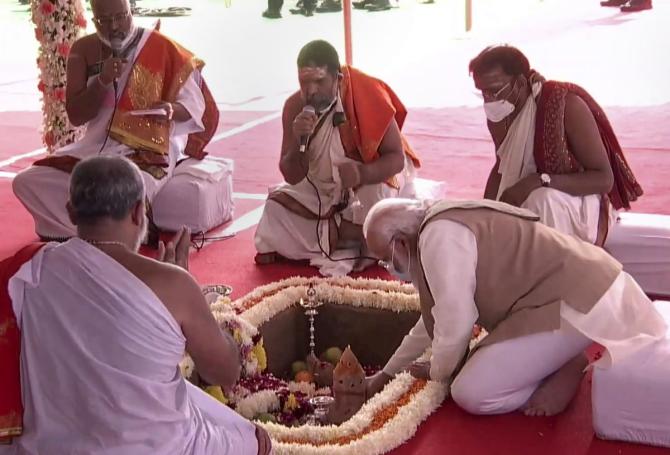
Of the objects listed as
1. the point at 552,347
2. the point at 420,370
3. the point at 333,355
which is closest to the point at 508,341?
the point at 552,347

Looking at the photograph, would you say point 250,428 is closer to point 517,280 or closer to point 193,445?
point 193,445

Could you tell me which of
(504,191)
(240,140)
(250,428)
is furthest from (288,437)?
(240,140)

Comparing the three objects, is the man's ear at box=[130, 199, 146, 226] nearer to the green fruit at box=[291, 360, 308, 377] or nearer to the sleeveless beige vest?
the sleeveless beige vest

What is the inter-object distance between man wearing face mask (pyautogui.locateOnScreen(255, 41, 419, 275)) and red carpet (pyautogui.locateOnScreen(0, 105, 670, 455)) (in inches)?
6.9

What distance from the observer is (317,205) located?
16.5ft

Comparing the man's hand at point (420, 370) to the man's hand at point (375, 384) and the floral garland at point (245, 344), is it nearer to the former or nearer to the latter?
the man's hand at point (375, 384)

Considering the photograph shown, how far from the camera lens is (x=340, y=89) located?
193 inches

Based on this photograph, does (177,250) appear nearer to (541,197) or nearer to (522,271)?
(522,271)

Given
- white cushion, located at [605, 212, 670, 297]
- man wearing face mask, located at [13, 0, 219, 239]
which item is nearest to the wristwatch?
white cushion, located at [605, 212, 670, 297]

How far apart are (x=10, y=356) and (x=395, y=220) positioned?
4.29 feet

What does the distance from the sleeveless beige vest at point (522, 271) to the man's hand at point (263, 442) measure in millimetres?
742

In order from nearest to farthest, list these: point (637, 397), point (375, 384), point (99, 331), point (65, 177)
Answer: point (99, 331), point (637, 397), point (375, 384), point (65, 177)

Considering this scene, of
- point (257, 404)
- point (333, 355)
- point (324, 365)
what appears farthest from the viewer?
point (333, 355)

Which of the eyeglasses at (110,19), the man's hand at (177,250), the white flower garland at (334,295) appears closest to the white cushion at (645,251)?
the white flower garland at (334,295)
